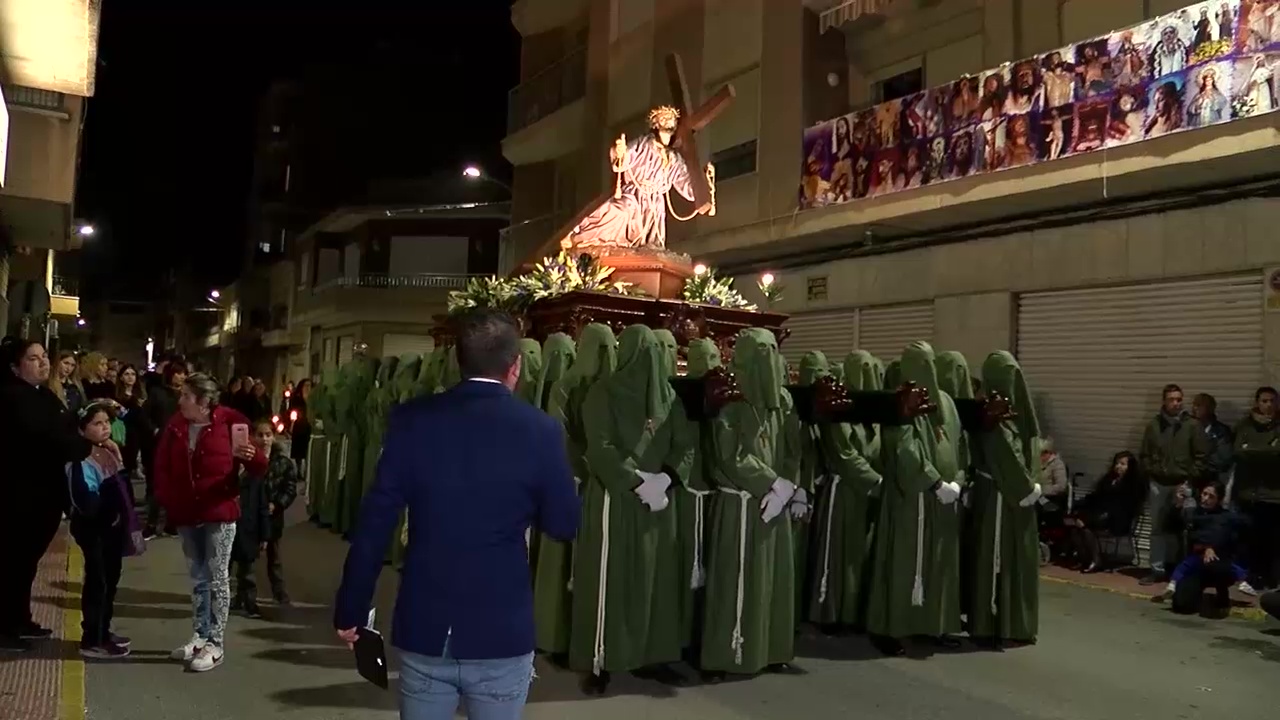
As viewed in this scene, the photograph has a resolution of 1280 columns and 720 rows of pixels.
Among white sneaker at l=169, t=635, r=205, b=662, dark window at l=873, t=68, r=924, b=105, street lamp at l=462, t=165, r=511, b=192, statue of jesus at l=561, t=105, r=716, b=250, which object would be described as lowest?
white sneaker at l=169, t=635, r=205, b=662

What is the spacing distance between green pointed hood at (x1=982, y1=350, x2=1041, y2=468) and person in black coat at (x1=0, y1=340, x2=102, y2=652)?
5749 millimetres

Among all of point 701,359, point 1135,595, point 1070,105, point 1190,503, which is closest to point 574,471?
point 701,359

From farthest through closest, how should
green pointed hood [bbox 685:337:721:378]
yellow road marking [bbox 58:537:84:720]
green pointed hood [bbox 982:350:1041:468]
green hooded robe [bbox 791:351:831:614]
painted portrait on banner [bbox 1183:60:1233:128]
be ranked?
painted portrait on banner [bbox 1183:60:1233:128]
green pointed hood [bbox 982:350:1041:468]
green hooded robe [bbox 791:351:831:614]
green pointed hood [bbox 685:337:721:378]
yellow road marking [bbox 58:537:84:720]

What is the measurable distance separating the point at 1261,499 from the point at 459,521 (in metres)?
8.15

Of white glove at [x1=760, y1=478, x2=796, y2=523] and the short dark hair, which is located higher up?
the short dark hair

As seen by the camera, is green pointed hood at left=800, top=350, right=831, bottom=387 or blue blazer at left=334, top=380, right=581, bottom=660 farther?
green pointed hood at left=800, top=350, right=831, bottom=387

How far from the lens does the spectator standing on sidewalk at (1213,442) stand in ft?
31.2

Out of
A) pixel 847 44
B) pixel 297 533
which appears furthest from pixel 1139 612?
pixel 847 44

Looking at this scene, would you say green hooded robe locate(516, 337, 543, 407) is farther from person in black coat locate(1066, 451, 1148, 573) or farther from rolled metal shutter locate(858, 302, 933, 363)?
rolled metal shutter locate(858, 302, 933, 363)

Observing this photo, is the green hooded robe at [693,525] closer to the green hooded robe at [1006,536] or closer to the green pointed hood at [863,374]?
the green pointed hood at [863,374]

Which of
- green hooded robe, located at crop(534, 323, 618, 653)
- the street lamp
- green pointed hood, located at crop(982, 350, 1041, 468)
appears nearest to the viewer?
green hooded robe, located at crop(534, 323, 618, 653)

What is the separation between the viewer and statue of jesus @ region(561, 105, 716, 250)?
32.0 feet

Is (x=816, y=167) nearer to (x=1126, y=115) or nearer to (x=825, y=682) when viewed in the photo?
(x=1126, y=115)

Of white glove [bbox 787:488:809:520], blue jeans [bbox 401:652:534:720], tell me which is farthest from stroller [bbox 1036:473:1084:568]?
blue jeans [bbox 401:652:534:720]
